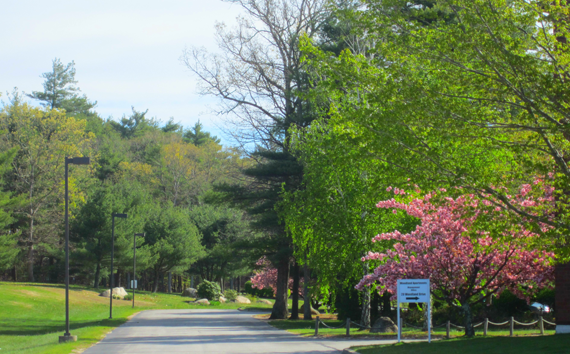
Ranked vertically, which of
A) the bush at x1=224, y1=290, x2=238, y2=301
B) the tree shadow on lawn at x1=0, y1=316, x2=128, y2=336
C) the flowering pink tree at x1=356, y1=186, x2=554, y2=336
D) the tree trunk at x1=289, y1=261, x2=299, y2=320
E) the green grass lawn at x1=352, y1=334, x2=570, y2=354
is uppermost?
the flowering pink tree at x1=356, y1=186, x2=554, y2=336

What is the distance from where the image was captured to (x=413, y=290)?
1580 centimetres

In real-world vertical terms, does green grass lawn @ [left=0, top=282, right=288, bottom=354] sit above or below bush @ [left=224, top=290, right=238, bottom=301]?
above

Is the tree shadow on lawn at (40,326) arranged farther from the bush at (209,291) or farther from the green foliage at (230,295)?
the green foliage at (230,295)

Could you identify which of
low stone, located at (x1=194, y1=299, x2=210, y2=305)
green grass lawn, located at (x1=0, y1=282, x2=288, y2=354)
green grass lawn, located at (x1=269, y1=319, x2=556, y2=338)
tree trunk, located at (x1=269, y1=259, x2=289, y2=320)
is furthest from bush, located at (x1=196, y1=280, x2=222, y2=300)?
green grass lawn, located at (x1=269, y1=319, x2=556, y2=338)

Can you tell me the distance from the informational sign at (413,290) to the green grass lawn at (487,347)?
1.29 meters

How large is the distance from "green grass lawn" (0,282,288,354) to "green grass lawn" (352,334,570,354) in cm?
950

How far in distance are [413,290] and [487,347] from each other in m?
2.60

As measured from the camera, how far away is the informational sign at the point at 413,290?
1570 cm

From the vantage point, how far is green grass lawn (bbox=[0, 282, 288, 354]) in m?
22.6

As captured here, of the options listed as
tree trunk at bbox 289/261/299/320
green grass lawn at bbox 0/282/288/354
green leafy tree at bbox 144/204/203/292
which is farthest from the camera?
green leafy tree at bbox 144/204/203/292

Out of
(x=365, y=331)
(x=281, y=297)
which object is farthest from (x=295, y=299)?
(x=365, y=331)

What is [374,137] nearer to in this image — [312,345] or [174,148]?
[312,345]

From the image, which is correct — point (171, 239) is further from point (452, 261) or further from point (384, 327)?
point (452, 261)

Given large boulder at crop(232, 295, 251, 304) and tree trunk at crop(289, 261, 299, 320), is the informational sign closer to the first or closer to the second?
tree trunk at crop(289, 261, 299, 320)
